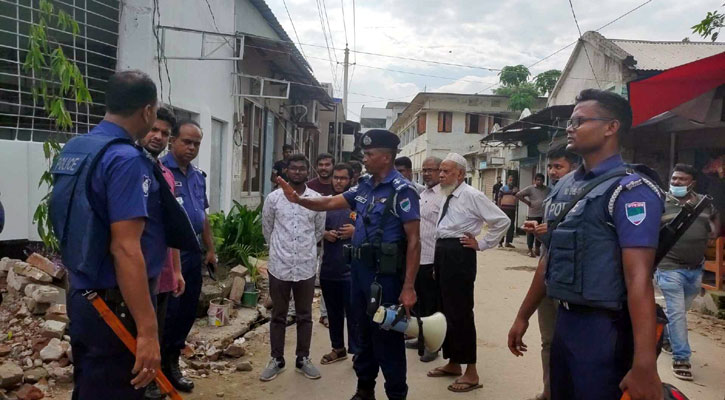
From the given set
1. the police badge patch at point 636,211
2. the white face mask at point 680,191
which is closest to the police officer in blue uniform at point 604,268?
the police badge patch at point 636,211

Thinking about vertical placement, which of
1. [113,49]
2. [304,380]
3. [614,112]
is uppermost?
[113,49]

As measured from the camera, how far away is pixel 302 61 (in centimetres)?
1147

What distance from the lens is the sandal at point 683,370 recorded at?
4695 millimetres

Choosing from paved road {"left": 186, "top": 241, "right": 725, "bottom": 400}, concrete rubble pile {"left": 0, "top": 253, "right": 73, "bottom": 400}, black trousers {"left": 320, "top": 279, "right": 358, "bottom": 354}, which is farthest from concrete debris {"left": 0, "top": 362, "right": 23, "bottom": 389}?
black trousers {"left": 320, "top": 279, "right": 358, "bottom": 354}

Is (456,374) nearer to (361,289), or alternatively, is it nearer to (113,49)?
(361,289)

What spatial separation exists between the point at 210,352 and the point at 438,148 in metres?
29.2

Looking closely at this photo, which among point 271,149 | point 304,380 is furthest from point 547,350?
point 271,149

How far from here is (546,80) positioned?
1188 inches

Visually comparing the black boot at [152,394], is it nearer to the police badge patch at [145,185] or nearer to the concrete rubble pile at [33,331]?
the concrete rubble pile at [33,331]

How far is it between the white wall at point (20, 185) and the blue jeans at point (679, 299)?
6.27 meters

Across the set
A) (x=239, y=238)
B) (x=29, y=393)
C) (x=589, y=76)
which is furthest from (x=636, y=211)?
(x=589, y=76)

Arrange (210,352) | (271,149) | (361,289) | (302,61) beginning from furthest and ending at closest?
(271,149)
(302,61)
(210,352)
(361,289)

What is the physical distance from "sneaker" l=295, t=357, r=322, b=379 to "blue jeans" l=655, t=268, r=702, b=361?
3.15 m

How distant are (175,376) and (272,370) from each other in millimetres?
781
